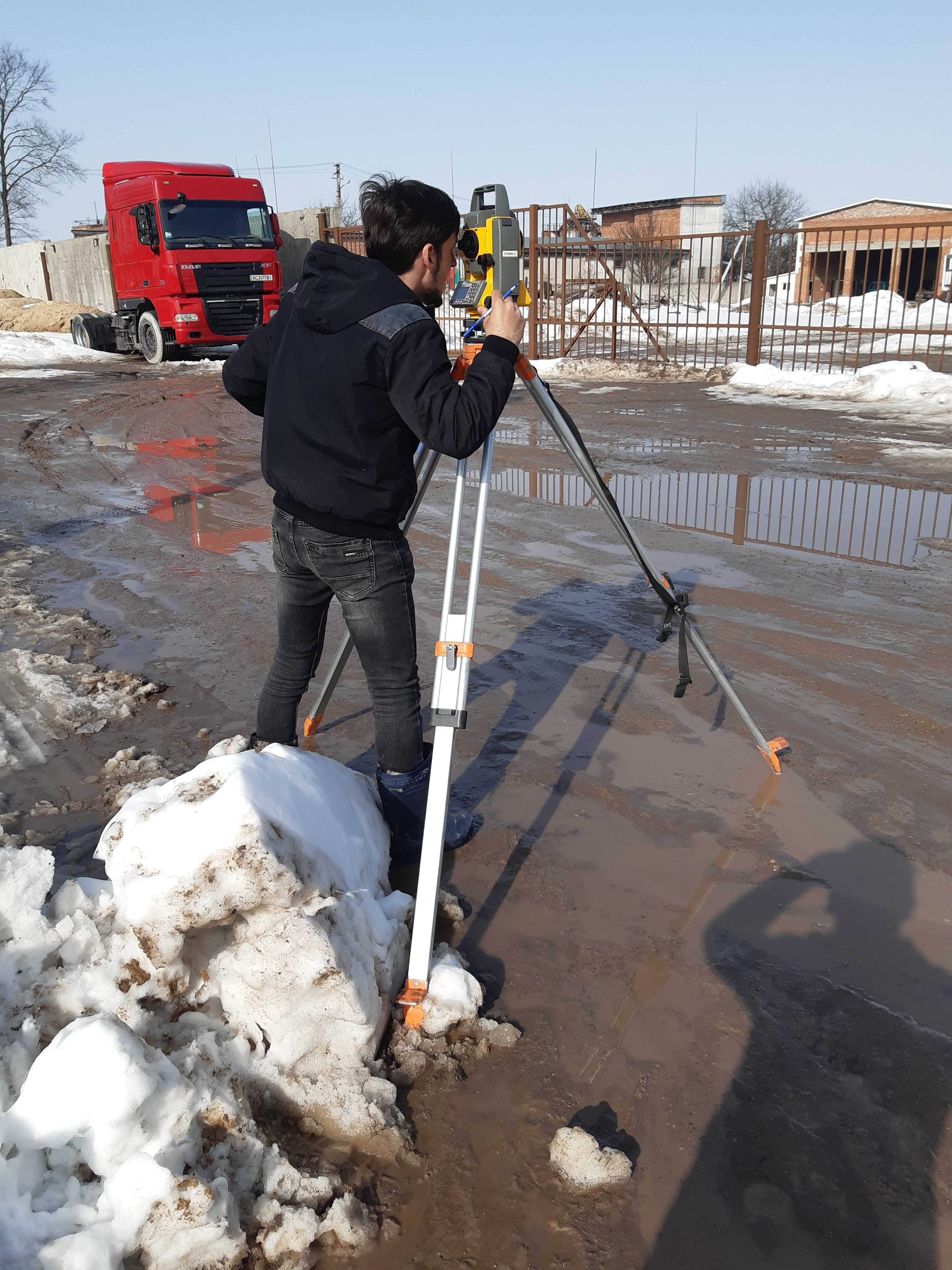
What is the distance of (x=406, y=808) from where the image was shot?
2.70 meters

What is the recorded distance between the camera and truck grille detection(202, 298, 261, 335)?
677 inches

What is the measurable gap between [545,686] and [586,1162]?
2.43m

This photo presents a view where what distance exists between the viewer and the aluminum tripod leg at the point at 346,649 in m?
2.90

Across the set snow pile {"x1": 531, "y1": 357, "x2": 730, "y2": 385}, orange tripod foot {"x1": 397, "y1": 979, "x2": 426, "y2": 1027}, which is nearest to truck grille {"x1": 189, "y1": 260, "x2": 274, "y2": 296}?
snow pile {"x1": 531, "y1": 357, "x2": 730, "y2": 385}

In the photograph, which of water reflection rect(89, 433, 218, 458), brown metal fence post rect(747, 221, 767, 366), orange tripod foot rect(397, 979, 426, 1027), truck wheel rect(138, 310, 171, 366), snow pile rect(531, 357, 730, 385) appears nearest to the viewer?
orange tripod foot rect(397, 979, 426, 1027)

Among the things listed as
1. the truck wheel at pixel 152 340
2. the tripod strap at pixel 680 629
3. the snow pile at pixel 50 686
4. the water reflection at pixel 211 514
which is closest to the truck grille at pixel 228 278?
the truck wheel at pixel 152 340

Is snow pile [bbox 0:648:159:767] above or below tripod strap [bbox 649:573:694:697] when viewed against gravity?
below

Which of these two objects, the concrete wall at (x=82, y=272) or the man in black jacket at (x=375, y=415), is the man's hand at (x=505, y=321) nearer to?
the man in black jacket at (x=375, y=415)

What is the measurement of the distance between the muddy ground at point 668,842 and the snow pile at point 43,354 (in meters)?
14.5

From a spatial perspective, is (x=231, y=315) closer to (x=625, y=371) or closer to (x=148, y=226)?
(x=148, y=226)

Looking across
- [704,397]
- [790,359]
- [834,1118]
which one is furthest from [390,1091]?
[790,359]

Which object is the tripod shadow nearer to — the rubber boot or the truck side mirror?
the rubber boot

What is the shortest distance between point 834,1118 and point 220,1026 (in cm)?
134

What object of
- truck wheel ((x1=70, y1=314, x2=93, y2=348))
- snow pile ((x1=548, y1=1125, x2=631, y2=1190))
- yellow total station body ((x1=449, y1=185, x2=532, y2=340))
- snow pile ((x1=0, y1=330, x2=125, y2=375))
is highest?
yellow total station body ((x1=449, y1=185, x2=532, y2=340))
